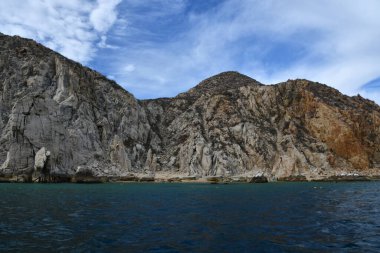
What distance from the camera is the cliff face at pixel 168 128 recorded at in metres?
89.8

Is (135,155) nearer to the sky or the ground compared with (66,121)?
nearer to the ground

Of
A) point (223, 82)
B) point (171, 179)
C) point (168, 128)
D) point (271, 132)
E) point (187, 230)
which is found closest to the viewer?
point (187, 230)

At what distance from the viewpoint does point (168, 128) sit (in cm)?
14225

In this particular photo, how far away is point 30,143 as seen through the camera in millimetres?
86062

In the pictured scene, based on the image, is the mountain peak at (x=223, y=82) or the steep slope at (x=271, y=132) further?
the mountain peak at (x=223, y=82)

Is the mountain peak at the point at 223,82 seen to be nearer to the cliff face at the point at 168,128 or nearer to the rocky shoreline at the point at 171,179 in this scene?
the cliff face at the point at 168,128

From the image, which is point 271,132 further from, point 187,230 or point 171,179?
point 187,230

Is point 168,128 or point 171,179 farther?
point 168,128

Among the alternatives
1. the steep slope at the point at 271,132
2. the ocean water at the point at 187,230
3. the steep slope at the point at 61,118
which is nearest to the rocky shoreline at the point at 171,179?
the steep slope at the point at 61,118

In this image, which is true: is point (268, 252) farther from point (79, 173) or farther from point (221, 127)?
point (221, 127)

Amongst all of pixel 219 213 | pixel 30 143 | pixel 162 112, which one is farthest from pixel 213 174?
pixel 219 213

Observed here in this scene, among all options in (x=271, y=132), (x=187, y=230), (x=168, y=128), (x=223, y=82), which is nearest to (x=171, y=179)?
(x=168, y=128)

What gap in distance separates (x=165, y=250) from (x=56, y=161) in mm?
77051

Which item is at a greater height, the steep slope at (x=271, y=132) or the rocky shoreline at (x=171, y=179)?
the steep slope at (x=271, y=132)
